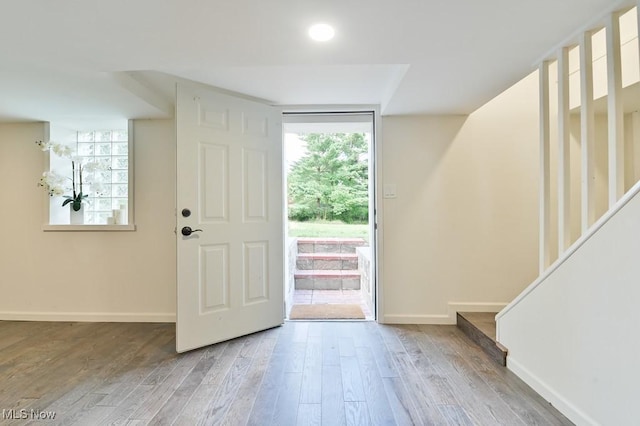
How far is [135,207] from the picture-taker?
297 centimetres

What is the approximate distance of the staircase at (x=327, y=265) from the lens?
14.6 feet

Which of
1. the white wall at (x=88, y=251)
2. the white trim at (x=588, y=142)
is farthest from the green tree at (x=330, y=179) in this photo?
the white trim at (x=588, y=142)

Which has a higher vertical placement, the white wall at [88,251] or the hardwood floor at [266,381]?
the white wall at [88,251]

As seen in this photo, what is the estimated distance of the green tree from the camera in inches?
292

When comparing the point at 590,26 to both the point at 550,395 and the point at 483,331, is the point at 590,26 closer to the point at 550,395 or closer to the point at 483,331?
the point at 550,395

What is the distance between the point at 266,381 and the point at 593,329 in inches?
68.5

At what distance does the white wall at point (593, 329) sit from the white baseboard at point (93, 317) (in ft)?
9.67

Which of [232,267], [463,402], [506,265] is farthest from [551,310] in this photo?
[232,267]

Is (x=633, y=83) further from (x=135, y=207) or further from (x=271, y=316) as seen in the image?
(x=135, y=207)

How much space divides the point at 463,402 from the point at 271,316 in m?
1.63

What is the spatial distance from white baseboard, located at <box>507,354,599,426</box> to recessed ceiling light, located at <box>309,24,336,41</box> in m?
2.19

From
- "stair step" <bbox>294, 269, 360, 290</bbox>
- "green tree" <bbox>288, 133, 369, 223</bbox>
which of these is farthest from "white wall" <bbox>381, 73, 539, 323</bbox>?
"green tree" <bbox>288, 133, 369, 223</bbox>

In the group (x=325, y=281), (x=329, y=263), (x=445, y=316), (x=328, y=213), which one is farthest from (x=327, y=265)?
(x=328, y=213)

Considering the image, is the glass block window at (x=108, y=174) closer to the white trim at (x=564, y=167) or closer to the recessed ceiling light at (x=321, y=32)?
the recessed ceiling light at (x=321, y=32)
